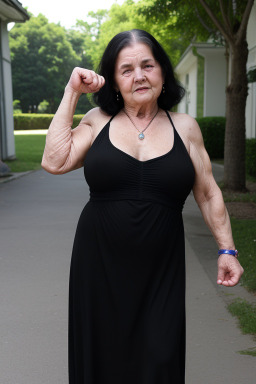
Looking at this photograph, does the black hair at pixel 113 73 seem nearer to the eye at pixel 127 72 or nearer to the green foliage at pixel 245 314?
the eye at pixel 127 72

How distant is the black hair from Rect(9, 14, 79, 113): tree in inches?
3074

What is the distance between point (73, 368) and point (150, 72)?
1433 mm

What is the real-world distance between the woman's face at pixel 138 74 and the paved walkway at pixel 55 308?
1.98 meters

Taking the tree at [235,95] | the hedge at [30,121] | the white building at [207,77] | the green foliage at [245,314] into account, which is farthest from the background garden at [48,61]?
the green foliage at [245,314]

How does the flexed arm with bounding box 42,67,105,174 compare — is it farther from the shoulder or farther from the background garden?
the background garden

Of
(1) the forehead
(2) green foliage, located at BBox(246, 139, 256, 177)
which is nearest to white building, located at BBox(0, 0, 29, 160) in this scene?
(2) green foliage, located at BBox(246, 139, 256, 177)

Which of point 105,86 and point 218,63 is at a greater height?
point 218,63

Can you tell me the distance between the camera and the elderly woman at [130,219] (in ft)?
8.12

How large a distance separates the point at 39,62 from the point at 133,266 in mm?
79677

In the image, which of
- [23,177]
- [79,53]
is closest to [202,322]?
[23,177]

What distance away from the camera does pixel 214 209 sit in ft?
8.87

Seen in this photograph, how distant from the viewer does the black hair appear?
2.58 metres

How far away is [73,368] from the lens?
2.74 meters

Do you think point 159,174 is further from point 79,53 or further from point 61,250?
point 79,53
